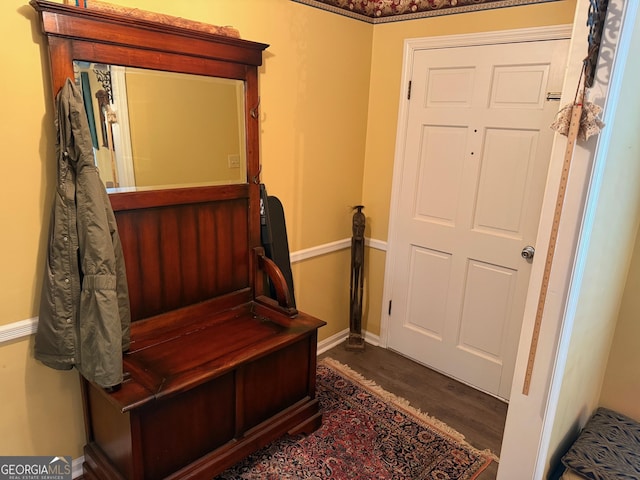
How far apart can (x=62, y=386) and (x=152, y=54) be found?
55.4 inches

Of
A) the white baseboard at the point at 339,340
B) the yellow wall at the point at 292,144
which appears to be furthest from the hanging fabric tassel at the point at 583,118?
the white baseboard at the point at 339,340

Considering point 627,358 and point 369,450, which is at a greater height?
point 627,358

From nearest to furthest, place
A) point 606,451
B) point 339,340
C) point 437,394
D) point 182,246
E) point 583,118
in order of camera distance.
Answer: point 583,118 < point 606,451 < point 182,246 < point 437,394 < point 339,340

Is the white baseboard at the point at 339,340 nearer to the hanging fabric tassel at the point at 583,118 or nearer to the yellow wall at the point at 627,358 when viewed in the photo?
the yellow wall at the point at 627,358

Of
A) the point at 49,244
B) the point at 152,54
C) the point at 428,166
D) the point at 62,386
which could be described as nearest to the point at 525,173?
the point at 428,166

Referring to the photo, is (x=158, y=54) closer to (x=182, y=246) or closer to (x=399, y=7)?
(x=182, y=246)

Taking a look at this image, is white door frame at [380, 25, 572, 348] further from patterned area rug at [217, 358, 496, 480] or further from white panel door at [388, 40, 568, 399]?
patterned area rug at [217, 358, 496, 480]

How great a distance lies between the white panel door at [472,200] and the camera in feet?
7.50

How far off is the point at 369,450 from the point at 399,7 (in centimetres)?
253

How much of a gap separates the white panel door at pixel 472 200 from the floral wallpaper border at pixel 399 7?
21cm

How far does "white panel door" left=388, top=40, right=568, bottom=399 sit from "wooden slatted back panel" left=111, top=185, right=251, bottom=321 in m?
1.21

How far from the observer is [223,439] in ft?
6.01

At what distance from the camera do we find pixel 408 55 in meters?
2.65

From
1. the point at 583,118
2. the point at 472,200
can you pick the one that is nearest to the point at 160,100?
the point at 583,118
